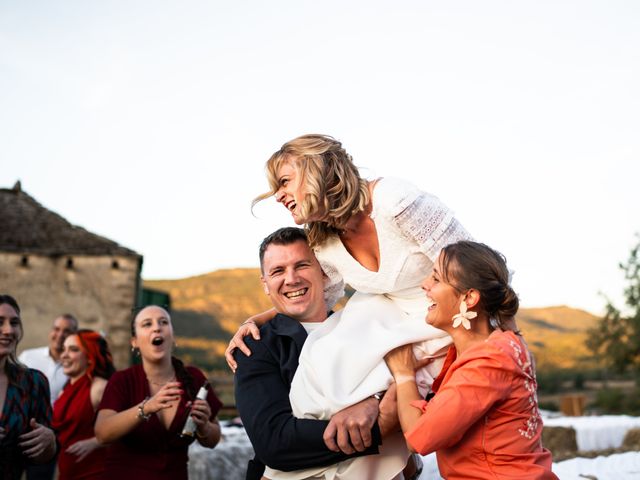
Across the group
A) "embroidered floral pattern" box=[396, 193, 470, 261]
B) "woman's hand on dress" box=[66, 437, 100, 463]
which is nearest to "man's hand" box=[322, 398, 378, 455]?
"embroidered floral pattern" box=[396, 193, 470, 261]

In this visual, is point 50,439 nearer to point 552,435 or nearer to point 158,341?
point 158,341

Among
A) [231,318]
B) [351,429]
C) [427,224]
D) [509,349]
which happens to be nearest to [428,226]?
[427,224]

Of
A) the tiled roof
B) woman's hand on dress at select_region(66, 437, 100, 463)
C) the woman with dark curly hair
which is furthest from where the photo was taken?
the tiled roof

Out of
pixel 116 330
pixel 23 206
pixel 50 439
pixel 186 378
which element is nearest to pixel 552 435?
pixel 186 378

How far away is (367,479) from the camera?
7.80 ft

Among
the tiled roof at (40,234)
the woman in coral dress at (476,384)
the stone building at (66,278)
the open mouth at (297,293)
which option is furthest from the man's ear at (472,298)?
the tiled roof at (40,234)

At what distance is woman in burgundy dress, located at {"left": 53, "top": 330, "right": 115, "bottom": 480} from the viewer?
199 inches

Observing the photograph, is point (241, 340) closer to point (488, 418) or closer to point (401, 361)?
point (401, 361)

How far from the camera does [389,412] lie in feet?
7.48

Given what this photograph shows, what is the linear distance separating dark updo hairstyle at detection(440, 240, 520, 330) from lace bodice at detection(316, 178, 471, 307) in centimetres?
17

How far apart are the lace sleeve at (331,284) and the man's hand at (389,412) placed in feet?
2.36

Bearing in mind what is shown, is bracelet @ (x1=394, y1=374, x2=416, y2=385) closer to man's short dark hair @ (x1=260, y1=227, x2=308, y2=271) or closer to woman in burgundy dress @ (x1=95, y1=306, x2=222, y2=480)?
man's short dark hair @ (x1=260, y1=227, x2=308, y2=271)

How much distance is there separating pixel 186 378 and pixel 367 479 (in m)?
2.46

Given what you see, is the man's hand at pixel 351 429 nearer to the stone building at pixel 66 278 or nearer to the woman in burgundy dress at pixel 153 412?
the woman in burgundy dress at pixel 153 412
